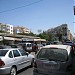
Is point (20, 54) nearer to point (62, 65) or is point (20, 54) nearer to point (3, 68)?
point (3, 68)

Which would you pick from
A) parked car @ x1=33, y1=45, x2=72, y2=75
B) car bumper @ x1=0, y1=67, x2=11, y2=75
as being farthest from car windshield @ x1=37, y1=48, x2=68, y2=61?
car bumper @ x1=0, y1=67, x2=11, y2=75

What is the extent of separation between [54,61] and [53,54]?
1.25 ft

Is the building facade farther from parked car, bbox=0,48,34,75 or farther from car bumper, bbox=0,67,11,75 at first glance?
car bumper, bbox=0,67,11,75

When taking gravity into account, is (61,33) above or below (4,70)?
above

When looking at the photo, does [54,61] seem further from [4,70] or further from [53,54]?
[4,70]

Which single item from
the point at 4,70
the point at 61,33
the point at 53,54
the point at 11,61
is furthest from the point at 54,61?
the point at 61,33

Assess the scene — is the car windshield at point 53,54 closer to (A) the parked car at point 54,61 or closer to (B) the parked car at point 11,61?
(A) the parked car at point 54,61

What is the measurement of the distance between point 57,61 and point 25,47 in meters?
22.7

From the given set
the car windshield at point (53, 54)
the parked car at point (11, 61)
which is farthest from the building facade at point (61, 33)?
the car windshield at point (53, 54)

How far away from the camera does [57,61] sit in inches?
245

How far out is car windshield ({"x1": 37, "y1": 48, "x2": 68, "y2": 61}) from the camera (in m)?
6.37

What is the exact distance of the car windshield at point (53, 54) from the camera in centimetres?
637

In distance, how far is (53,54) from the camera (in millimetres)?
6570

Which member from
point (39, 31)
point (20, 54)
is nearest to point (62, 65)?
point (20, 54)
